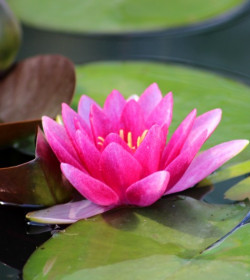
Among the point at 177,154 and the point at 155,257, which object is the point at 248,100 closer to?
the point at 177,154

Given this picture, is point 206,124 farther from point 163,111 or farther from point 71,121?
point 71,121

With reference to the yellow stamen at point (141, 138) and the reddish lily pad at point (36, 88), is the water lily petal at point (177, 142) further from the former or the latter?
the reddish lily pad at point (36, 88)

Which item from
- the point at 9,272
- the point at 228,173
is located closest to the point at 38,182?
the point at 9,272

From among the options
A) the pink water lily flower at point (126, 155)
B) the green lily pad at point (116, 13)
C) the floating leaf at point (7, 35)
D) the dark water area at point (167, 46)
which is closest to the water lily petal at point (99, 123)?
the pink water lily flower at point (126, 155)

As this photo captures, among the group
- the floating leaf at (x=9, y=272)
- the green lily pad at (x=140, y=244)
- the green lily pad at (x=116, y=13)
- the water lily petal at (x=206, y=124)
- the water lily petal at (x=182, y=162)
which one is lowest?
the floating leaf at (x=9, y=272)

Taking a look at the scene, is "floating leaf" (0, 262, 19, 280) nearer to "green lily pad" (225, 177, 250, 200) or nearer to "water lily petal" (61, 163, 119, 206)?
"water lily petal" (61, 163, 119, 206)

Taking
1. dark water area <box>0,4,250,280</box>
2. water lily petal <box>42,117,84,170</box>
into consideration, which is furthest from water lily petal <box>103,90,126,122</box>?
dark water area <box>0,4,250,280</box>

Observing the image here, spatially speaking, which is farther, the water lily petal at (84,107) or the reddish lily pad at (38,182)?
the water lily petal at (84,107)
